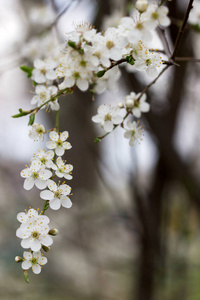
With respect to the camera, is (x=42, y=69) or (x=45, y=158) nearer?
(x=45, y=158)

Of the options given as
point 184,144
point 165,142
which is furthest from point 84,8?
point 184,144

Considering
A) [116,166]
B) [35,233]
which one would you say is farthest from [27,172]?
[116,166]

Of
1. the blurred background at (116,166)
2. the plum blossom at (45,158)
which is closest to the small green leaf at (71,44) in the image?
the plum blossom at (45,158)

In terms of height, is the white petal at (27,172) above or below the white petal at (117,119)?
below

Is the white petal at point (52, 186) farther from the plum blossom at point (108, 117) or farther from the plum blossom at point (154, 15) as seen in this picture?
the plum blossom at point (154, 15)

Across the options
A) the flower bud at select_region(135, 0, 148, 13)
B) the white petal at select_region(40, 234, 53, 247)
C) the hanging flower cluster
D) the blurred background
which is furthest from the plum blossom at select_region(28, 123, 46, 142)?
the blurred background

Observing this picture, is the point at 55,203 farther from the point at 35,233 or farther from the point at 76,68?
the point at 76,68
